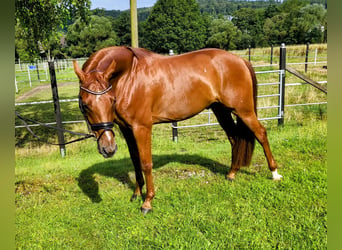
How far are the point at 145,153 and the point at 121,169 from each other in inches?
73.1

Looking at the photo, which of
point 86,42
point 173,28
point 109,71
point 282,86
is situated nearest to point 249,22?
point 173,28

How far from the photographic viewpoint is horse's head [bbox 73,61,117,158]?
2555mm

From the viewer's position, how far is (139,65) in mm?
3207

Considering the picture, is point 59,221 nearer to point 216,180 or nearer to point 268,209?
point 216,180

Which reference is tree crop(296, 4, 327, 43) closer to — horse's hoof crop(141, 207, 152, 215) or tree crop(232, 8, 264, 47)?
tree crop(232, 8, 264, 47)

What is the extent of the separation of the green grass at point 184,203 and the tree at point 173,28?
2128 inches

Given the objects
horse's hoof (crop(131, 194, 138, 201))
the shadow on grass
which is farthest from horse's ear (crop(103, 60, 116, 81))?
the shadow on grass

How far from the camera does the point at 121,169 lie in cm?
492

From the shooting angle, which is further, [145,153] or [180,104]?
[180,104]

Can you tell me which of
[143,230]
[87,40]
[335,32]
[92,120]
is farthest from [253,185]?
[87,40]

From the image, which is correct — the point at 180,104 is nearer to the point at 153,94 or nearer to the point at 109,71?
the point at 153,94

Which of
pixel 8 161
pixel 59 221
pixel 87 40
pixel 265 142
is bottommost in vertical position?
pixel 59 221

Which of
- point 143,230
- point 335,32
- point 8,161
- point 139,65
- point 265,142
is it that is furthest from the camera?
point 265,142

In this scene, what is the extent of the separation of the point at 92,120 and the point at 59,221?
5.21 feet
